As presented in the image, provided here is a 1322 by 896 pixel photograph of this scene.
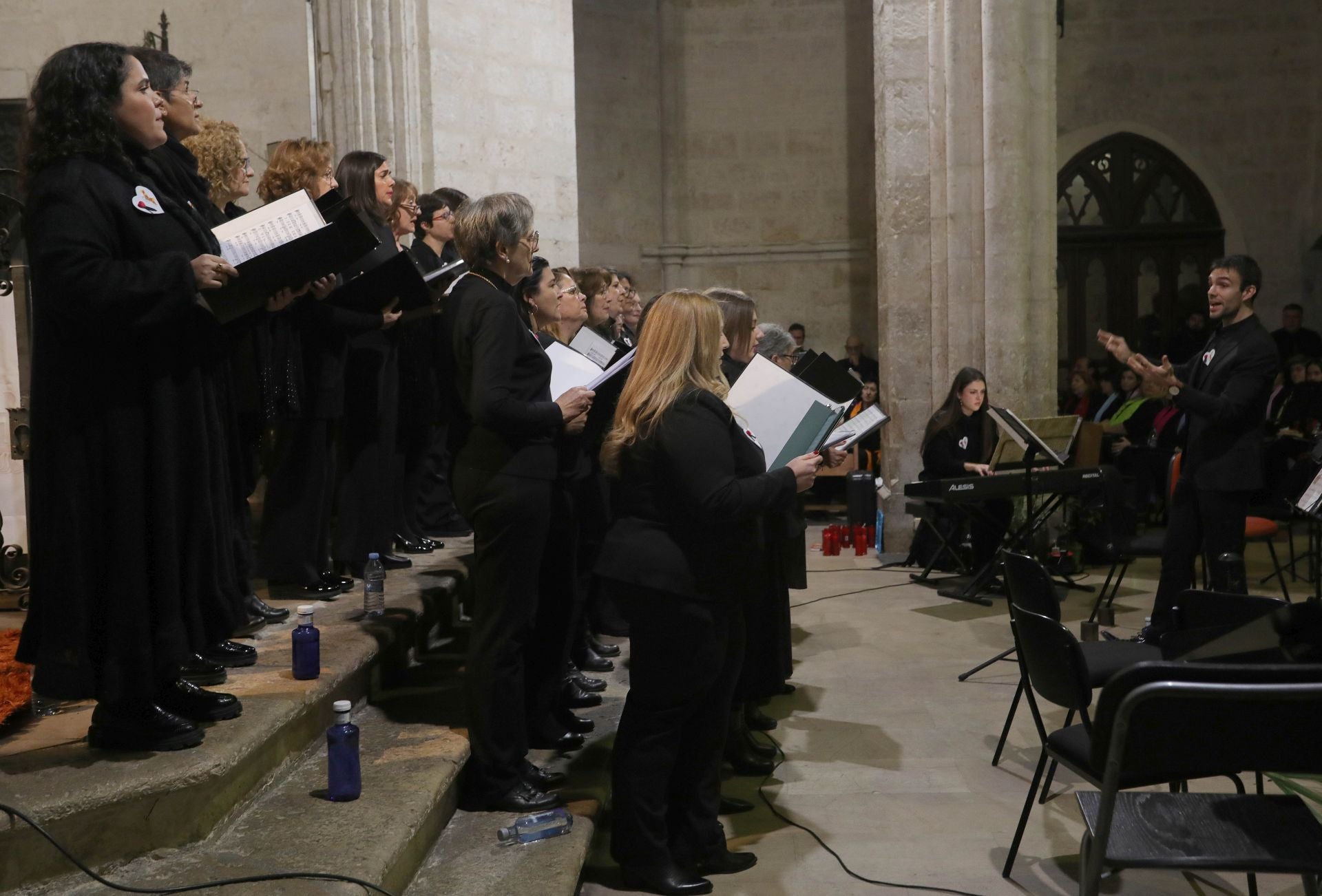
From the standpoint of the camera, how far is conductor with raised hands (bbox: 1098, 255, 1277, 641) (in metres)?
5.73

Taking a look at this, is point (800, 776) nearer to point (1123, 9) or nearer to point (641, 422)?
point (641, 422)

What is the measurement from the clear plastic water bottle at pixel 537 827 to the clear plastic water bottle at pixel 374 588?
1.21 m

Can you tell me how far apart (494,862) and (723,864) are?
2.50 ft

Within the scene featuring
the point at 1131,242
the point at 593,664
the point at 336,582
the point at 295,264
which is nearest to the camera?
the point at 295,264

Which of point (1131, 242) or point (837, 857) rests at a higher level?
point (1131, 242)

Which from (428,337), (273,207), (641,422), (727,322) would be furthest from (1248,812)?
(428,337)

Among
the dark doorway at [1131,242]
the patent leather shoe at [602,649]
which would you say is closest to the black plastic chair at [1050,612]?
the patent leather shoe at [602,649]

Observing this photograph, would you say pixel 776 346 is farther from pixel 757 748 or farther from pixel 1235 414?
pixel 1235 414

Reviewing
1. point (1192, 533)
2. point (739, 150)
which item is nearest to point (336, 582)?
point (1192, 533)

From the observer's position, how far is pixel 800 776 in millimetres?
4680

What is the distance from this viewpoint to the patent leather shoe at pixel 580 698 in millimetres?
4590

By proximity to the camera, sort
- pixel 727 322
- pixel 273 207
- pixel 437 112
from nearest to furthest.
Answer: pixel 273 207 → pixel 727 322 → pixel 437 112

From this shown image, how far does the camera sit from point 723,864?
3.72 metres

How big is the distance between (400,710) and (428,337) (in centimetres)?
211
